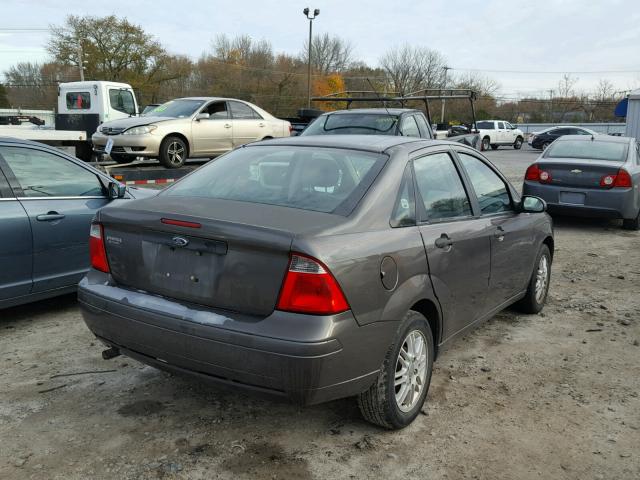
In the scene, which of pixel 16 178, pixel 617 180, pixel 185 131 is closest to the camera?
pixel 16 178

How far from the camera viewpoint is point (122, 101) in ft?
52.8

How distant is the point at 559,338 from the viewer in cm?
470

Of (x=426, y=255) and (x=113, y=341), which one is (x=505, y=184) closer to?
(x=426, y=255)

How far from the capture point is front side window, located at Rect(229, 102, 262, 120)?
42.2 feet

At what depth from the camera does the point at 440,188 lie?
3.68 meters

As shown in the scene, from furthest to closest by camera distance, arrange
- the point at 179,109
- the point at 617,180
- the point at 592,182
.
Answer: the point at 179,109 → the point at 592,182 → the point at 617,180

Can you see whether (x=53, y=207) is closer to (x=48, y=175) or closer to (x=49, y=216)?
(x=49, y=216)

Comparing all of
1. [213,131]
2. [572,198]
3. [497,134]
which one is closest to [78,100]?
[213,131]

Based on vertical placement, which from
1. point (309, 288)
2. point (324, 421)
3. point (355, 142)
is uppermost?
point (355, 142)

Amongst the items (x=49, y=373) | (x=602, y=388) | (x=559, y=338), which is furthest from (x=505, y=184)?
(x=49, y=373)

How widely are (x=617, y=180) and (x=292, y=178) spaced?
7.25m

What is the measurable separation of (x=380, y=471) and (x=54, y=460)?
158cm

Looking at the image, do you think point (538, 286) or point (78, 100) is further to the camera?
point (78, 100)

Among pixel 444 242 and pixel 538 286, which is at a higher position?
pixel 444 242
